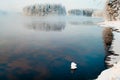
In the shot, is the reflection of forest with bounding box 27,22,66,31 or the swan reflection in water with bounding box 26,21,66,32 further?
the reflection of forest with bounding box 27,22,66,31

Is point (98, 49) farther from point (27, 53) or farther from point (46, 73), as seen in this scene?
point (46, 73)

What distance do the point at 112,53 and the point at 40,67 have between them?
1425cm

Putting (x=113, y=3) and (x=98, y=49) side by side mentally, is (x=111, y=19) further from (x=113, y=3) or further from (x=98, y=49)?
(x=98, y=49)

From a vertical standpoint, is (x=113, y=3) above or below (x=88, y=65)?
above

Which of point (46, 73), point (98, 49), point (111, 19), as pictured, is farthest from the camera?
point (111, 19)

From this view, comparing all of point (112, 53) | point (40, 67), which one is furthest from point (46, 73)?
point (112, 53)

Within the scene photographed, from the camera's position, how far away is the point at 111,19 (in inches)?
4289

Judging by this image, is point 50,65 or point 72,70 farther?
point 50,65

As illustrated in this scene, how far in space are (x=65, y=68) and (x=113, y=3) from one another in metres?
81.7

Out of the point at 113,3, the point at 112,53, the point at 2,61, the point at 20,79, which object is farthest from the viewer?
the point at 113,3

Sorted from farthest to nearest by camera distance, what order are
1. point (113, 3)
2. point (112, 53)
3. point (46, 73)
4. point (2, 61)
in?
1. point (113, 3)
2. point (112, 53)
3. point (2, 61)
4. point (46, 73)

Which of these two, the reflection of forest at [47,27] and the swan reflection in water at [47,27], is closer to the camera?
the swan reflection in water at [47,27]

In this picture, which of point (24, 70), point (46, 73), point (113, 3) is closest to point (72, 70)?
point (46, 73)

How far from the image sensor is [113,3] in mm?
102000
